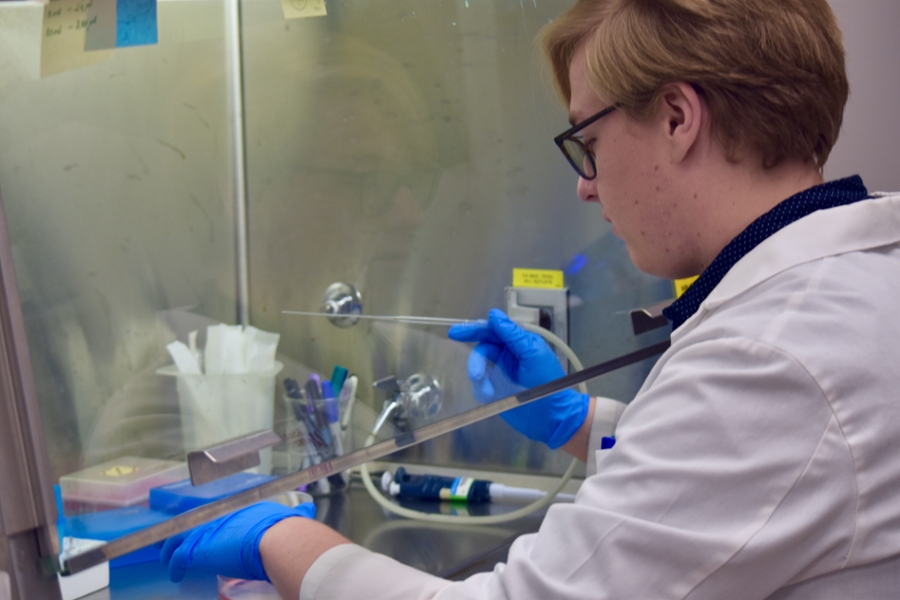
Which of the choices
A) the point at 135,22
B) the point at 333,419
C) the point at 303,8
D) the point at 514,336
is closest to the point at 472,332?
the point at 514,336

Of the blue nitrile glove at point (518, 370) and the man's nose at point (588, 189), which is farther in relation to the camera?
the blue nitrile glove at point (518, 370)

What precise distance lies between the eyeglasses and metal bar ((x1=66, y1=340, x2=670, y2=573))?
39 centimetres

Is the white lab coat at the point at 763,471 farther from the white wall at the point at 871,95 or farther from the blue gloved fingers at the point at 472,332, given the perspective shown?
the white wall at the point at 871,95

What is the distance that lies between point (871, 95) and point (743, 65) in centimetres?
92

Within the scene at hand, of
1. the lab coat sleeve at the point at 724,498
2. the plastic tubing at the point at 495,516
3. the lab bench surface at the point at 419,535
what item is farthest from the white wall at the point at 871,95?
the lab coat sleeve at the point at 724,498

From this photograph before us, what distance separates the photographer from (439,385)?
113 centimetres

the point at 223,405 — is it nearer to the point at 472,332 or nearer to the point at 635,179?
the point at 472,332

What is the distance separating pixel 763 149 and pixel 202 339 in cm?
80

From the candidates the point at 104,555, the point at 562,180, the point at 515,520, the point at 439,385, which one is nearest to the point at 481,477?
the point at 515,520

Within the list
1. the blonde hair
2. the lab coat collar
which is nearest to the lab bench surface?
the lab coat collar

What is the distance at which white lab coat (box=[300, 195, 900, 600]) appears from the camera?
0.59 m

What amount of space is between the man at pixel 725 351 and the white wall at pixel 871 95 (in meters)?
0.76

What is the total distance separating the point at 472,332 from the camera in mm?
1199

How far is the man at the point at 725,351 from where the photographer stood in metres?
0.60
